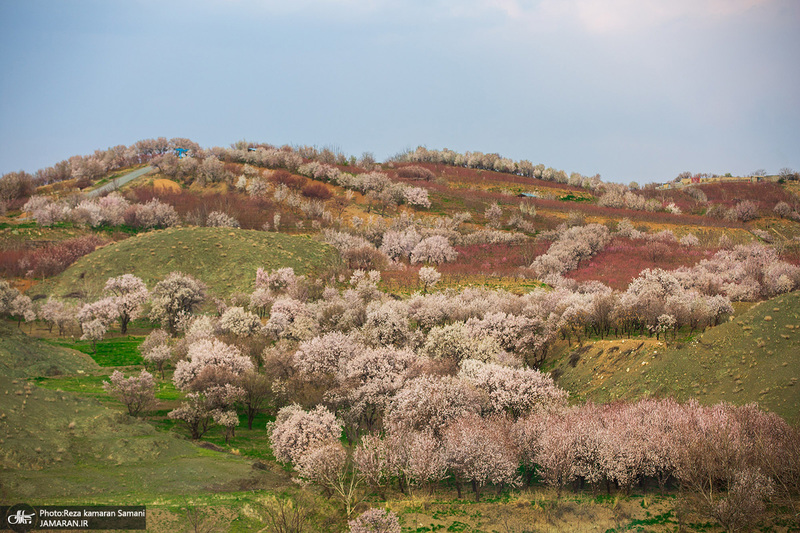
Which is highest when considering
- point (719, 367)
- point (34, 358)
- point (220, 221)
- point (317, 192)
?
point (317, 192)

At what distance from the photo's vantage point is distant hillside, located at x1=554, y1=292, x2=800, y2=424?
3238 centimetres

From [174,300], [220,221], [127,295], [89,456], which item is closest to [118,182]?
[220,221]

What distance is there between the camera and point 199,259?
72.1 metres

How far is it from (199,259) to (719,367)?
59.5m

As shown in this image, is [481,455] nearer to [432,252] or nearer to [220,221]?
[432,252]

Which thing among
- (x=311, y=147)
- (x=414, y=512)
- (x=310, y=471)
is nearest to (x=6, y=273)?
(x=310, y=471)

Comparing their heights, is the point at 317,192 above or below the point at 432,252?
above

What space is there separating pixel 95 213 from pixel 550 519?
8850 cm

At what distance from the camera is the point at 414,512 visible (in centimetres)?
2858

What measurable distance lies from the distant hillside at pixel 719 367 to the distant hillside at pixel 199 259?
141ft

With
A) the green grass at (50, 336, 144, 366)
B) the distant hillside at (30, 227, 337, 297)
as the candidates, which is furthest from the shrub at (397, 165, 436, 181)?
the green grass at (50, 336, 144, 366)

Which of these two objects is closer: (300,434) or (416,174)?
(300,434)

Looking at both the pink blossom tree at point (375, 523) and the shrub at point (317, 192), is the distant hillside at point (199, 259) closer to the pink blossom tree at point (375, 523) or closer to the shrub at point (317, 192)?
the shrub at point (317, 192)

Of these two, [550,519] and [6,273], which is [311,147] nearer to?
[6,273]
